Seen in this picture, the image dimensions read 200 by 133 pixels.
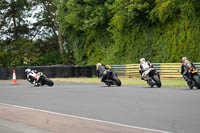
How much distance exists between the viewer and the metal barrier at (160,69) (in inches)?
1166

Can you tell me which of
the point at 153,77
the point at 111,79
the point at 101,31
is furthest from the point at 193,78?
the point at 101,31

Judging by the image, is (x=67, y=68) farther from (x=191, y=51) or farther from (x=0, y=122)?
(x=0, y=122)

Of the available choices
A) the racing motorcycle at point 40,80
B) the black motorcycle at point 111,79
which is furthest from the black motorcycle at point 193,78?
the racing motorcycle at point 40,80

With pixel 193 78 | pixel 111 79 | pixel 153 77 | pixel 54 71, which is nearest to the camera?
pixel 193 78

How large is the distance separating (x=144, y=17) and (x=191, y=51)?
249 inches

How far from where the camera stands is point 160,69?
3105cm

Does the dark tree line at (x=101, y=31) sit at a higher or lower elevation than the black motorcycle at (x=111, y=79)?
higher

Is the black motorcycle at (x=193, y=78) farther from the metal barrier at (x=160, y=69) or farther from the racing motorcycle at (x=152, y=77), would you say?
the metal barrier at (x=160, y=69)

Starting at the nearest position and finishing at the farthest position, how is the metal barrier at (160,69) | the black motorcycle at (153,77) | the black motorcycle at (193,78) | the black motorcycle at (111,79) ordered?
1. the black motorcycle at (193,78)
2. the black motorcycle at (153,77)
3. the black motorcycle at (111,79)
4. the metal barrier at (160,69)

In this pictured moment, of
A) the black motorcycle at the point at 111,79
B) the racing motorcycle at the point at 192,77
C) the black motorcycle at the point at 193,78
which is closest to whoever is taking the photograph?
the black motorcycle at the point at 193,78

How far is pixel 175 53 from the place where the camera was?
30969 mm

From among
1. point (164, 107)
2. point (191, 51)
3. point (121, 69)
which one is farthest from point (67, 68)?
point (164, 107)

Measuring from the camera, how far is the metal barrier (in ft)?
97.1

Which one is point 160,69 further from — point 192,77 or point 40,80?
point 192,77
